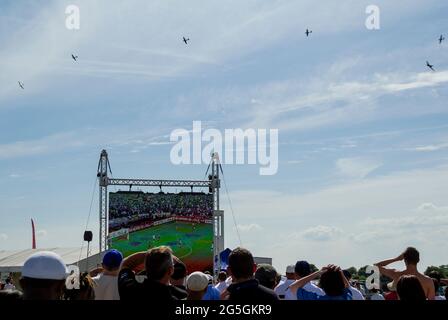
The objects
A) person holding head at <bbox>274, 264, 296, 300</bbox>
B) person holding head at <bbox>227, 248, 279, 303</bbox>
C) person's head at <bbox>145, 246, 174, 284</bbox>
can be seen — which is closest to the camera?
person holding head at <bbox>227, 248, 279, 303</bbox>

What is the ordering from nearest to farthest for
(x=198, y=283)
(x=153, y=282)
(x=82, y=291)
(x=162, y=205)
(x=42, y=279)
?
(x=42, y=279), (x=153, y=282), (x=82, y=291), (x=198, y=283), (x=162, y=205)

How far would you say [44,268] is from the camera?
11.4ft

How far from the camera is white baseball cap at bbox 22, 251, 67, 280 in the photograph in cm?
348

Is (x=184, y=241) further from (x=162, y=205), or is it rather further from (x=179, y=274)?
(x=179, y=274)

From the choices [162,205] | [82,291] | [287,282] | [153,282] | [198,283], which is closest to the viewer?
[153,282]

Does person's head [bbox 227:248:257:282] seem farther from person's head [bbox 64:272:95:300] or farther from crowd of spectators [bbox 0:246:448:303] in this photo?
person's head [bbox 64:272:95:300]

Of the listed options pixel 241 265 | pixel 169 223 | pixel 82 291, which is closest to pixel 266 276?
pixel 241 265

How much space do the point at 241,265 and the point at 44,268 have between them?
155 cm

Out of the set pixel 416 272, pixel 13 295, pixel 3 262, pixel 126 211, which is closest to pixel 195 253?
pixel 126 211

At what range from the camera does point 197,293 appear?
5.37 meters

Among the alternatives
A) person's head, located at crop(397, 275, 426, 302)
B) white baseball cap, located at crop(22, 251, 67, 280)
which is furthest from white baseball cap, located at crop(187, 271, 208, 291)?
white baseball cap, located at crop(22, 251, 67, 280)

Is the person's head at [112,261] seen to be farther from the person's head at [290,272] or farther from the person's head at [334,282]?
the person's head at [290,272]
